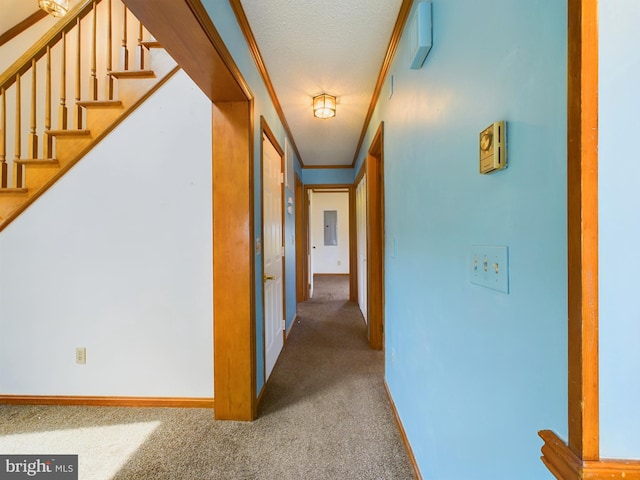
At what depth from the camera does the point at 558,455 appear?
1.50 ft

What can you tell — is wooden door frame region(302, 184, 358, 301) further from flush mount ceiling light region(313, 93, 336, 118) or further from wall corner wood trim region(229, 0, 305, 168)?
flush mount ceiling light region(313, 93, 336, 118)

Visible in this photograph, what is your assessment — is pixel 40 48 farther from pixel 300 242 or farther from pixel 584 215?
pixel 300 242

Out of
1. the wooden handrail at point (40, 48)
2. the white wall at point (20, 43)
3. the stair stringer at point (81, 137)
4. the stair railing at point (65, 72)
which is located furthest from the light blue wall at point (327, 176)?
the white wall at point (20, 43)

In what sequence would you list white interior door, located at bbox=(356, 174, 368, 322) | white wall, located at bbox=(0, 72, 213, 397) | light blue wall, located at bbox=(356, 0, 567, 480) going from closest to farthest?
light blue wall, located at bbox=(356, 0, 567, 480), white wall, located at bbox=(0, 72, 213, 397), white interior door, located at bbox=(356, 174, 368, 322)

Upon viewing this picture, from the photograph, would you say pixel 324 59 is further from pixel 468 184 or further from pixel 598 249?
pixel 598 249

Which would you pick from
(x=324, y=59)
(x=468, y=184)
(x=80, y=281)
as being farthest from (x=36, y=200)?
(x=468, y=184)

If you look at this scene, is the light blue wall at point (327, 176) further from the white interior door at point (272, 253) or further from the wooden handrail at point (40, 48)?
the wooden handrail at point (40, 48)

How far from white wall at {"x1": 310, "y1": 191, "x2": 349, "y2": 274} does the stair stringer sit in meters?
5.90

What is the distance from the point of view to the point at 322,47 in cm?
178

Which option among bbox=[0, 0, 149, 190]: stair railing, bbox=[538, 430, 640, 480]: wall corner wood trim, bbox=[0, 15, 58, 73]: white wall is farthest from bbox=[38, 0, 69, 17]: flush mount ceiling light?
bbox=[538, 430, 640, 480]: wall corner wood trim

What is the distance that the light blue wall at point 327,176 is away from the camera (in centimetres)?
464

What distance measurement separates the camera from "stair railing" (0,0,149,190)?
1969mm
